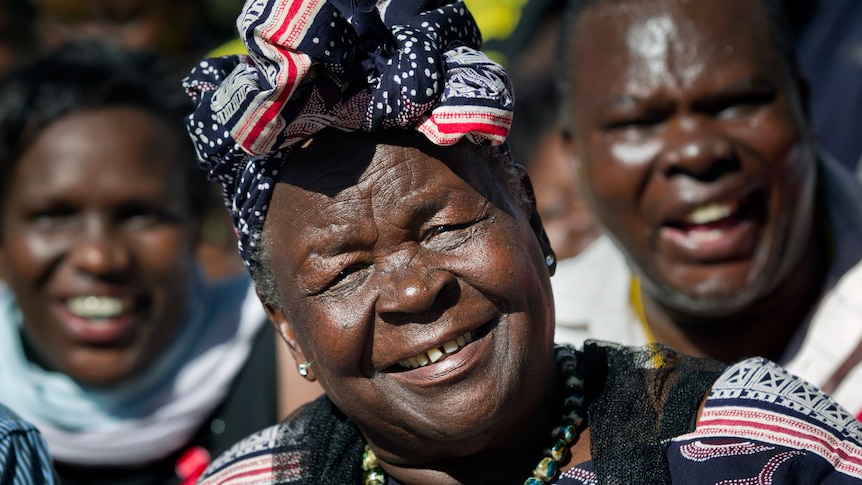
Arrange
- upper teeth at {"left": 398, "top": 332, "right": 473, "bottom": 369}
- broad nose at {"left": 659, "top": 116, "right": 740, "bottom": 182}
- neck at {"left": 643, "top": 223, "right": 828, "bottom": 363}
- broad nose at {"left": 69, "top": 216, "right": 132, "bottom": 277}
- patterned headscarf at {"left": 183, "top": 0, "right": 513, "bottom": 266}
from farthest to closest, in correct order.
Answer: broad nose at {"left": 69, "top": 216, "right": 132, "bottom": 277} → neck at {"left": 643, "top": 223, "right": 828, "bottom": 363} → broad nose at {"left": 659, "top": 116, "right": 740, "bottom": 182} → upper teeth at {"left": 398, "top": 332, "right": 473, "bottom": 369} → patterned headscarf at {"left": 183, "top": 0, "right": 513, "bottom": 266}

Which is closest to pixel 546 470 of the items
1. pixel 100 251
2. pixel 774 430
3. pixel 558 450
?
pixel 558 450

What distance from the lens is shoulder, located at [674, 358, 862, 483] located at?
219cm

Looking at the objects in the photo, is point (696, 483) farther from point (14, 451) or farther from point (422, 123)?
point (14, 451)

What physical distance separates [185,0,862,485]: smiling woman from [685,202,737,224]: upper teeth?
3.82 ft

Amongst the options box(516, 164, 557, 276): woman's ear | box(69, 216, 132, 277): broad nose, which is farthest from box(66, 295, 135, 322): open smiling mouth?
box(516, 164, 557, 276): woman's ear

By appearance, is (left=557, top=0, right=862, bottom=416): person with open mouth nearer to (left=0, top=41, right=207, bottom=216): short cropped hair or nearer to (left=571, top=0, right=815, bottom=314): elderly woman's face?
(left=571, top=0, right=815, bottom=314): elderly woman's face

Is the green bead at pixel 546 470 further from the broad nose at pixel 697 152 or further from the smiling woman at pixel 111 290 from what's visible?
the smiling woman at pixel 111 290

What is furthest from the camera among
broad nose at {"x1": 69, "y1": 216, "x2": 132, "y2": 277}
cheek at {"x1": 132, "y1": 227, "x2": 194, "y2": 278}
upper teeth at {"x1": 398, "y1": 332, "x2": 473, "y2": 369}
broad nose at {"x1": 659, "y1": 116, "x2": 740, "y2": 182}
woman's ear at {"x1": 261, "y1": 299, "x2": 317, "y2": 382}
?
cheek at {"x1": 132, "y1": 227, "x2": 194, "y2": 278}

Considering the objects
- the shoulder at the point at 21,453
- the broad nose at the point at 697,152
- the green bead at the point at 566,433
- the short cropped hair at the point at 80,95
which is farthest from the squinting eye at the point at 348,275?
the short cropped hair at the point at 80,95

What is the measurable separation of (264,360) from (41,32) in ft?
10.3

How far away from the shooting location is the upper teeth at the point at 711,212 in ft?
11.5

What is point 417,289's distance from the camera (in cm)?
221

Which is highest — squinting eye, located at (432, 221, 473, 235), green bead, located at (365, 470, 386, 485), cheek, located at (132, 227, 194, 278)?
squinting eye, located at (432, 221, 473, 235)

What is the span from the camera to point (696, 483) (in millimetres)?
2199
